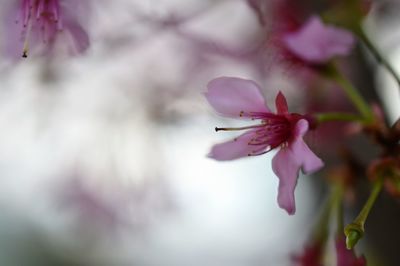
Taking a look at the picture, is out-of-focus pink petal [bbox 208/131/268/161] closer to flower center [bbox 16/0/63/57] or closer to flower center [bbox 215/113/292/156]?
flower center [bbox 215/113/292/156]

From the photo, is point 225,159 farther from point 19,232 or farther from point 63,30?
point 19,232

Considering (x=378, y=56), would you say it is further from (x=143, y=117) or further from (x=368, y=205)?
(x=143, y=117)

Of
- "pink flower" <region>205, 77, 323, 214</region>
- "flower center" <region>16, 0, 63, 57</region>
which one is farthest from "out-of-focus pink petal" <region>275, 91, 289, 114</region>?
"flower center" <region>16, 0, 63, 57</region>

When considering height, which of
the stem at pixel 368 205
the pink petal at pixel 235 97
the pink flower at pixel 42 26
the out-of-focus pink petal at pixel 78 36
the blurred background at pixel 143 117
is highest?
the blurred background at pixel 143 117

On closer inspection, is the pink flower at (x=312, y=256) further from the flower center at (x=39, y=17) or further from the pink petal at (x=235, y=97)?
the flower center at (x=39, y=17)

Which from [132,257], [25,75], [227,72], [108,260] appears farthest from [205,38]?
[108,260]

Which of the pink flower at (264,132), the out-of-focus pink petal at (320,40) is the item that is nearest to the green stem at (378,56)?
the out-of-focus pink petal at (320,40)
